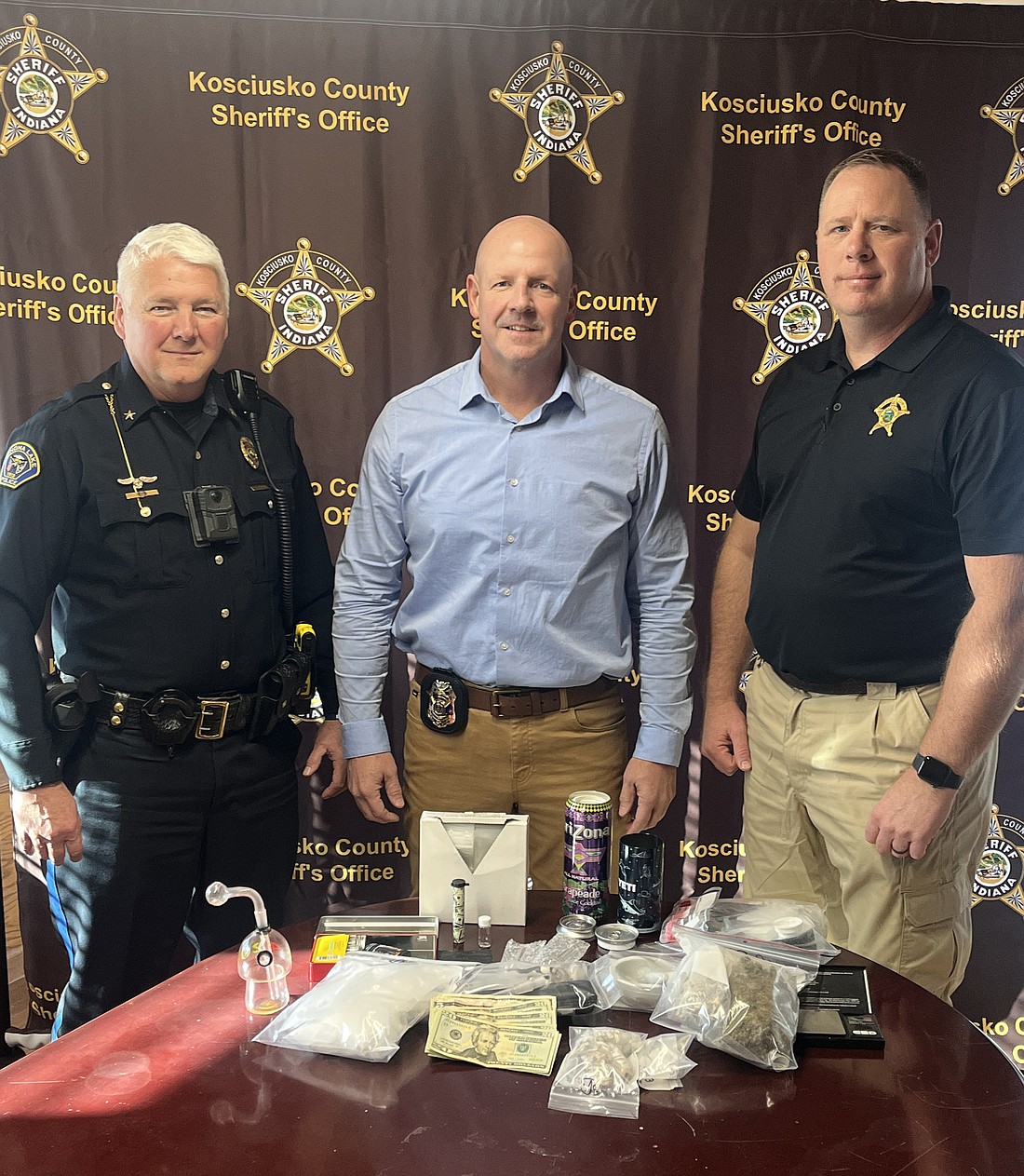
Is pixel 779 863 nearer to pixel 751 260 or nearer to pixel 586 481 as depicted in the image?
pixel 586 481

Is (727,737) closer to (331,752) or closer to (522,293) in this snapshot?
(331,752)

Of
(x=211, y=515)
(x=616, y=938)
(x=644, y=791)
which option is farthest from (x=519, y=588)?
(x=616, y=938)

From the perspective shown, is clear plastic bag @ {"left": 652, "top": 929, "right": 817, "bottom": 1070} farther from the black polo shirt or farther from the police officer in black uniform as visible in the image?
the police officer in black uniform

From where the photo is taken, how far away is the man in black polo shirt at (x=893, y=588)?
2008 mm

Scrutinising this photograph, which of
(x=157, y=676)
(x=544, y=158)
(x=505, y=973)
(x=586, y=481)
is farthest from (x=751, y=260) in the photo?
(x=505, y=973)

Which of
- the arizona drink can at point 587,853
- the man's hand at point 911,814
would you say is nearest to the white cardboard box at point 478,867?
the arizona drink can at point 587,853

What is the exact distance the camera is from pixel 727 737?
8.21 ft

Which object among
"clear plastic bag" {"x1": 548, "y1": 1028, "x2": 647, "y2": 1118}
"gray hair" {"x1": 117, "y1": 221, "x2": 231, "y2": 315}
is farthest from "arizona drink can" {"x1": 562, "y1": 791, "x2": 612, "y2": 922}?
"gray hair" {"x1": 117, "y1": 221, "x2": 231, "y2": 315}

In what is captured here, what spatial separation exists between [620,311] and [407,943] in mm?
1846

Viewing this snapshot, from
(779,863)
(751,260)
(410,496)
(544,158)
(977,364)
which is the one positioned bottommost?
(779,863)

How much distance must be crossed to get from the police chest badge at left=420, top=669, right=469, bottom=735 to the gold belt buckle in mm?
456

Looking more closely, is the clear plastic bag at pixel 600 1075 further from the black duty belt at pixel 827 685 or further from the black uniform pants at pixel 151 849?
the black uniform pants at pixel 151 849

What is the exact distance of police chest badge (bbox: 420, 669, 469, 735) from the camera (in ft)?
8.09

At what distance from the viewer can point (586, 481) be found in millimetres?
Answer: 2434
